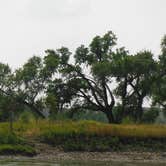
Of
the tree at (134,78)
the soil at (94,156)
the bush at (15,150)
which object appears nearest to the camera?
the soil at (94,156)

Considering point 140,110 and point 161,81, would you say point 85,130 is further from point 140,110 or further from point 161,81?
point 161,81

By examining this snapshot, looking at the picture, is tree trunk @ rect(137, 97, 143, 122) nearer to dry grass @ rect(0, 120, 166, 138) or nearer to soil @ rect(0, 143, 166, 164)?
dry grass @ rect(0, 120, 166, 138)

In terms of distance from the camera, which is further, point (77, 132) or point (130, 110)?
point (130, 110)

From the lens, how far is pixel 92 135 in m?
A: 45.9

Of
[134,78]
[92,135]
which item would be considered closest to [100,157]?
[92,135]

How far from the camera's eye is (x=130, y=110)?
6444 centimetres

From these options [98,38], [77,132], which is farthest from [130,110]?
[77,132]

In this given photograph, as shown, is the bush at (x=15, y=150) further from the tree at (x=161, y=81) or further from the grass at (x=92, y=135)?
the tree at (x=161, y=81)

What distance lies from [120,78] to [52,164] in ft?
101

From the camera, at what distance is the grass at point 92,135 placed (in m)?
44.2

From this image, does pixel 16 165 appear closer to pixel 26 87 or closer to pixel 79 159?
pixel 79 159

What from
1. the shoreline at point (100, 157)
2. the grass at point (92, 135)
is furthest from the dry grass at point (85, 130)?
the shoreline at point (100, 157)

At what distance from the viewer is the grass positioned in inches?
1738

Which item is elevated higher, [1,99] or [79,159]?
[1,99]
